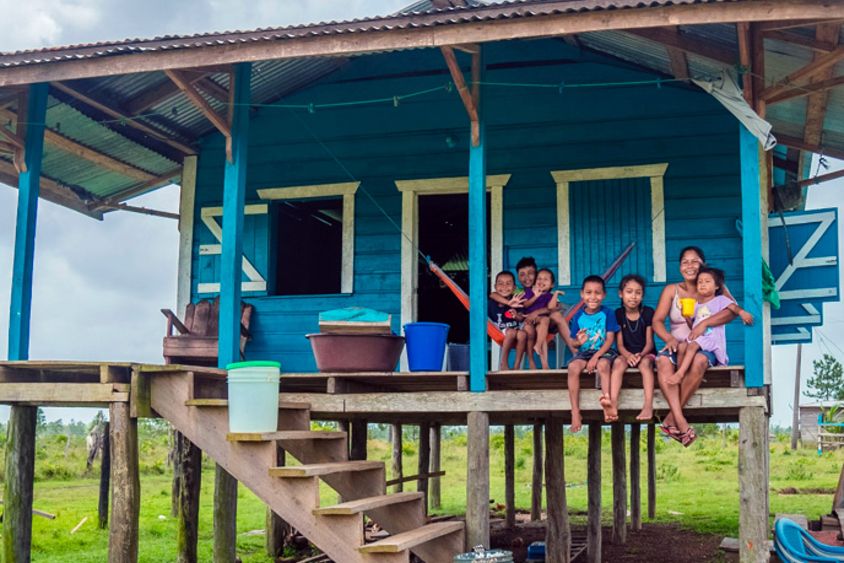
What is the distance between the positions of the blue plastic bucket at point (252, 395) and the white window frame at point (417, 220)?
2995 mm

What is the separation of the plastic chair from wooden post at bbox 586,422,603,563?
2.92 metres

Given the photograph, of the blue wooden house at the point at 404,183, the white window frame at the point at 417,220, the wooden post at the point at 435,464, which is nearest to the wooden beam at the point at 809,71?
the blue wooden house at the point at 404,183

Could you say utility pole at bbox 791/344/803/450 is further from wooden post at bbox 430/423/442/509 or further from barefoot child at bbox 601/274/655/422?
barefoot child at bbox 601/274/655/422

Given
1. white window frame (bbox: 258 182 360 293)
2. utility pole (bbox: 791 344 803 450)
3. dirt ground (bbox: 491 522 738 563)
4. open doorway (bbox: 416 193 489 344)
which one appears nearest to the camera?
white window frame (bbox: 258 182 360 293)

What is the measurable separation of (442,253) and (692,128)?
6213 mm

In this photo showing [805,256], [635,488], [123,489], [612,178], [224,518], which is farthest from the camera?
[635,488]

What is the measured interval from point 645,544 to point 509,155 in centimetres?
591

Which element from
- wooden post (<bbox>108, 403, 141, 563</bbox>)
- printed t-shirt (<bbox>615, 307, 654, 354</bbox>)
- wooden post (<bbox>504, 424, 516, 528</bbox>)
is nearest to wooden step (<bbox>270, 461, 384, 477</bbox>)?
wooden post (<bbox>108, 403, 141, 563</bbox>)

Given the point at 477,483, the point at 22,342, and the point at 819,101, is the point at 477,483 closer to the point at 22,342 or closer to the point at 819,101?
the point at 22,342

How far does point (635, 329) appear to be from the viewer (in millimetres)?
7609

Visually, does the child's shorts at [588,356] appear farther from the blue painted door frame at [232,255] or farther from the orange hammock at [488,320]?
the blue painted door frame at [232,255]

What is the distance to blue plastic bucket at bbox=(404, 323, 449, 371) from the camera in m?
8.27

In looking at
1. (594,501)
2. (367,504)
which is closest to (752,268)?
(367,504)

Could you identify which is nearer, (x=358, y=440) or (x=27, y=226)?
(x=27, y=226)
